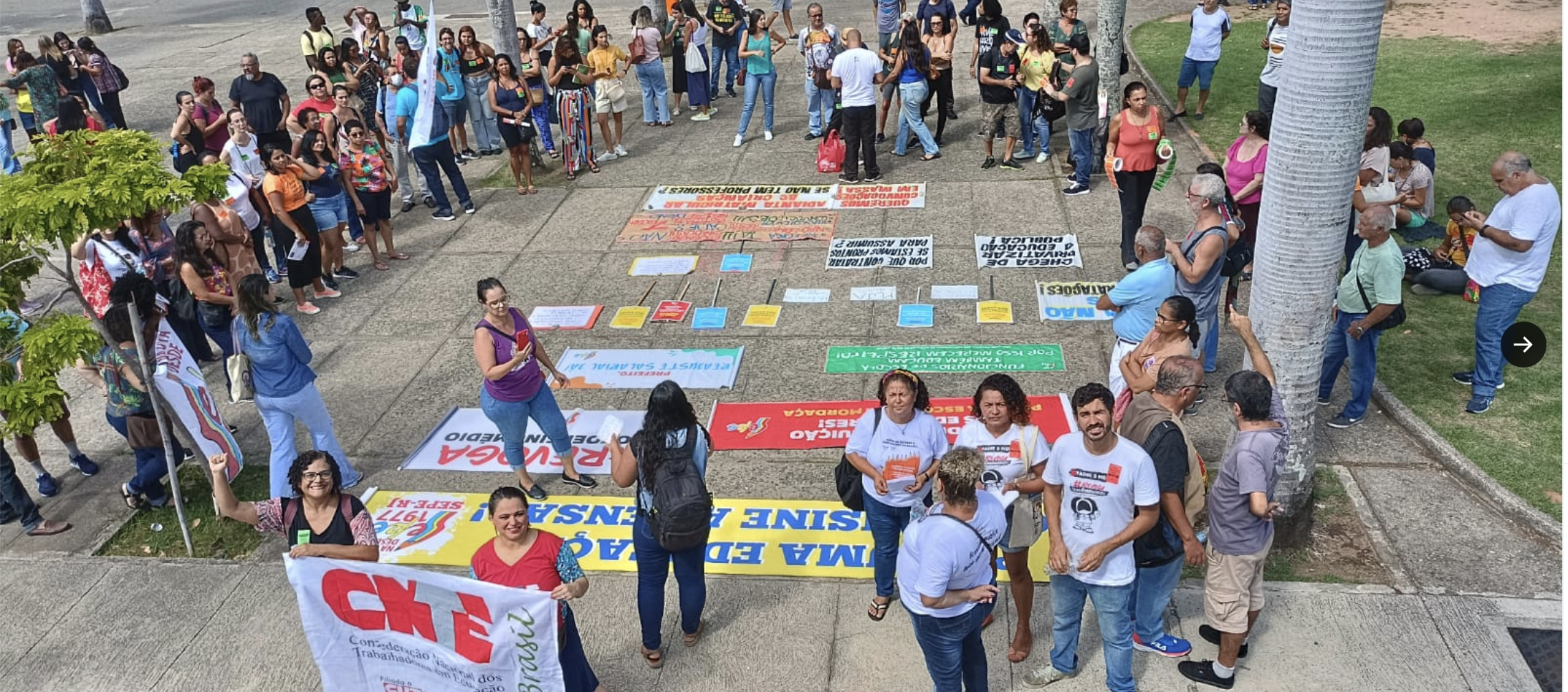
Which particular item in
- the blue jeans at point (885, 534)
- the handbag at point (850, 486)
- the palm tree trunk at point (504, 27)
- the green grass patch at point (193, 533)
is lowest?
the green grass patch at point (193, 533)

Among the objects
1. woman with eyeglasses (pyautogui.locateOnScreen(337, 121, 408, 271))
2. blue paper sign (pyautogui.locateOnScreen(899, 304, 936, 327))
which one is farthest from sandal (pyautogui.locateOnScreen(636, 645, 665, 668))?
woman with eyeglasses (pyautogui.locateOnScreen(337, 121, 408, 271))

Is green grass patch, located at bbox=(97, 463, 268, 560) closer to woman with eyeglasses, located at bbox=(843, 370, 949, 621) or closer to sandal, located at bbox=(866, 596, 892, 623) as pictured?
sandal, located at bbox=(866, 596, 892, 623)

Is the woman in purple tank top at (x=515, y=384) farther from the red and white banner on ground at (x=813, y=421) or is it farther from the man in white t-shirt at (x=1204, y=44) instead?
the man in white t-shirt at (x=1204, y=44)

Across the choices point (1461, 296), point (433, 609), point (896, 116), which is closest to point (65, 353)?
point (433, 609)

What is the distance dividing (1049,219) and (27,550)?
9.11 meters

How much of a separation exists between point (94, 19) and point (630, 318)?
25.4 metres

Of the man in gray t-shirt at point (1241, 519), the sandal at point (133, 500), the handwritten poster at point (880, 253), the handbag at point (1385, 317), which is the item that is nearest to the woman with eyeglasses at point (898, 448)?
the man in gray t-shirt at point (1241, 519)

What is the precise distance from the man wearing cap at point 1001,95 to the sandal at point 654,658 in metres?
8.50

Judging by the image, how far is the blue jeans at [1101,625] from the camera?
4914 mm

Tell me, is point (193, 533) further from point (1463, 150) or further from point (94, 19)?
point (94, 19)

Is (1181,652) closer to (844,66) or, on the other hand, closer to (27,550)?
(27,550)

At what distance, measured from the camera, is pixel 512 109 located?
40.9 ft

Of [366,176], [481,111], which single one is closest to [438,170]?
[366,176]

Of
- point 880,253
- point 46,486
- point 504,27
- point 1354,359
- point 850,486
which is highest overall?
point 504,27
